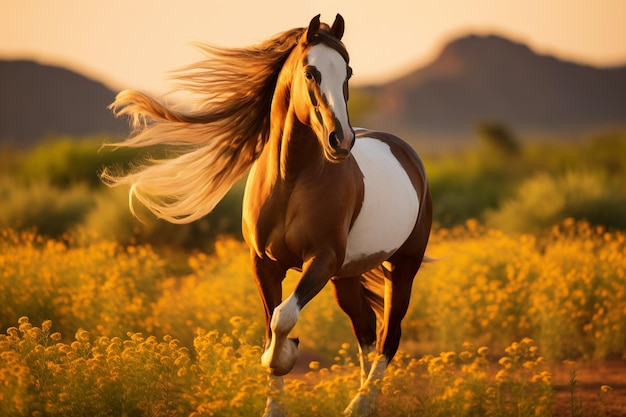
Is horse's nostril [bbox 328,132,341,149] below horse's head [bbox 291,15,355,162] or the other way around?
below

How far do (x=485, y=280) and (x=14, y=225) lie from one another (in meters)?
8.39

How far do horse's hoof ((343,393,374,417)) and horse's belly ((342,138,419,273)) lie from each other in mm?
818

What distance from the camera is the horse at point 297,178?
15.6ft

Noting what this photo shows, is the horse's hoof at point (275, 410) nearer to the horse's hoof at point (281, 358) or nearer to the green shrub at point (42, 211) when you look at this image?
the horse's hoof at point (281, 358)

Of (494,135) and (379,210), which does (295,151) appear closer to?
(379,210)

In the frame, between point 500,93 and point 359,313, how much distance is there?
5958 inches

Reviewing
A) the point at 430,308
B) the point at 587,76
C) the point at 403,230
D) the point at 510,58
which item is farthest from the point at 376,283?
the point at 510,58

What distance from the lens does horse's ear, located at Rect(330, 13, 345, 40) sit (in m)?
4.91

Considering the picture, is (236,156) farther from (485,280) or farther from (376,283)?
(485,280)

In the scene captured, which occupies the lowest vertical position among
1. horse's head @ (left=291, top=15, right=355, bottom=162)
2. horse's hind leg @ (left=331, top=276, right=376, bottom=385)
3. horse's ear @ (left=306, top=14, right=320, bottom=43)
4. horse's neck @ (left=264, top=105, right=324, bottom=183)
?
horse's hind leg @ (left=331, top=276, right=376, bottom=385)

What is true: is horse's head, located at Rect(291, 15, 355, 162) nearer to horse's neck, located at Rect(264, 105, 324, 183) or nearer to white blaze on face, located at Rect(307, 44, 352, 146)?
white blaze on face, located at Rect(307, 44, 352, 146)

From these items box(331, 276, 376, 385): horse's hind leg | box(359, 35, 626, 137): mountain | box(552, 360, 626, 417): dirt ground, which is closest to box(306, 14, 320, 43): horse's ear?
box(331, 276, 376, 385): horse's hind leg

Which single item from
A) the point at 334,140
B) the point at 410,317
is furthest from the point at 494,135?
the point at 334,140

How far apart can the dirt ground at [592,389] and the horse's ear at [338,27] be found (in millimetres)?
2870
